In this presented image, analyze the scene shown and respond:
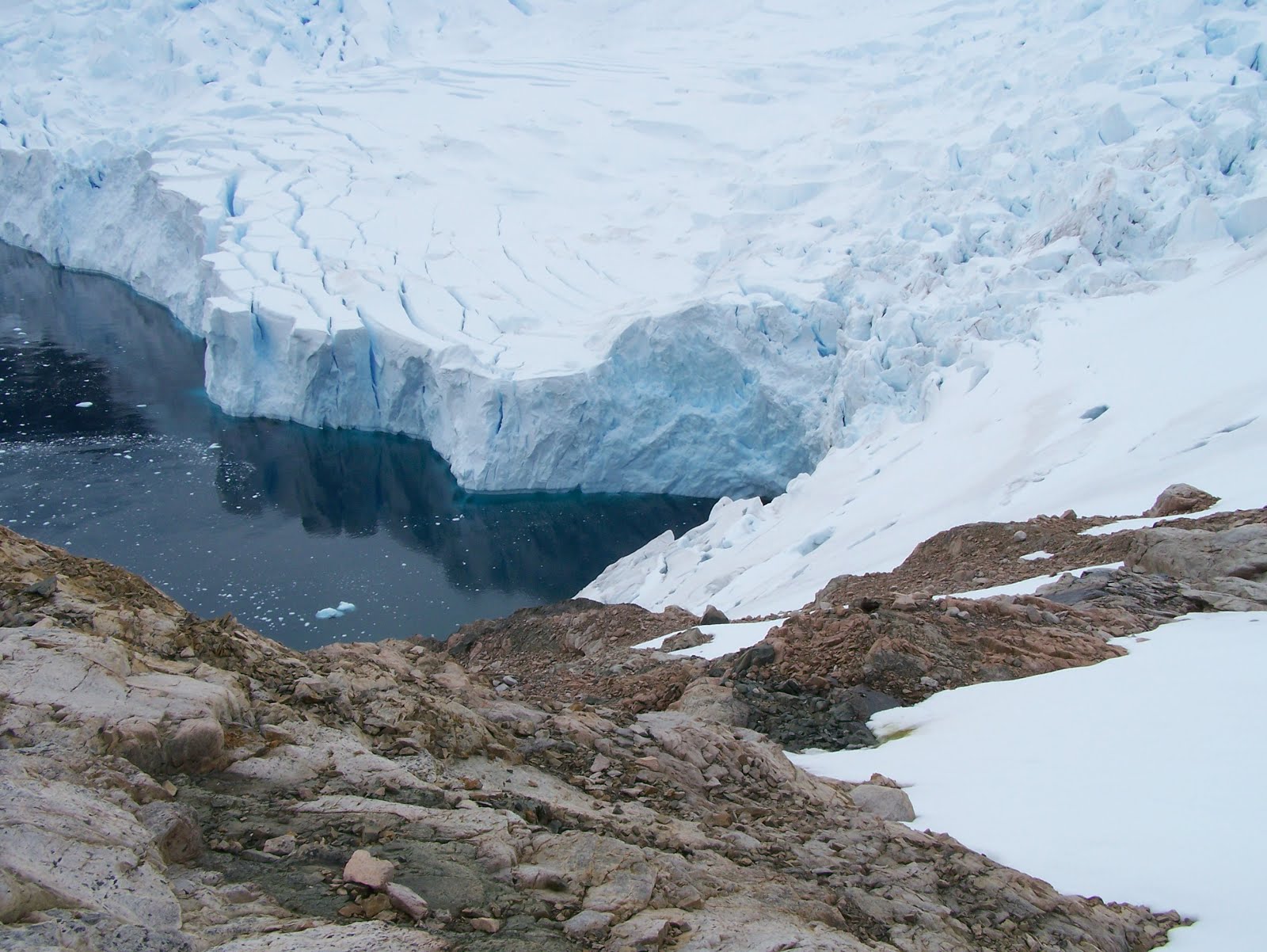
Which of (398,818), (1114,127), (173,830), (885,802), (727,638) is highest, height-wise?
(1114,127)

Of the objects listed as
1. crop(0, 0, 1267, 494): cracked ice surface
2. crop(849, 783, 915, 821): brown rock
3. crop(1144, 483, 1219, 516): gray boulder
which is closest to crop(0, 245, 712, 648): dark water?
crop(0, 0, 1267, 494): cracked ice surface

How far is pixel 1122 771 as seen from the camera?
366 cm

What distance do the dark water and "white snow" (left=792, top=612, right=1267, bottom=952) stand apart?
12.2 meters

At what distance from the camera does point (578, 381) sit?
19750mm

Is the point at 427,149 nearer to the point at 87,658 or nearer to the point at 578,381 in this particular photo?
the point at 578,381

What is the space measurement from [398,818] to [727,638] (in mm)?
4153

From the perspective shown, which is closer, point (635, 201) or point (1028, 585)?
point (1028, 585)

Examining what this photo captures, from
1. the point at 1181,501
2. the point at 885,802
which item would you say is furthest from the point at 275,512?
the point at 885,802

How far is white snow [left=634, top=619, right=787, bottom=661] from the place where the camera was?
626 cm

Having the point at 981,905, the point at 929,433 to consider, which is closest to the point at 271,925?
the point at 981,905

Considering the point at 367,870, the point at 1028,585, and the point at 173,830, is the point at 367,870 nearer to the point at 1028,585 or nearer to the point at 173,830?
the point at 173,830

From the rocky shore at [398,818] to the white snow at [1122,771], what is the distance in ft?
0.58

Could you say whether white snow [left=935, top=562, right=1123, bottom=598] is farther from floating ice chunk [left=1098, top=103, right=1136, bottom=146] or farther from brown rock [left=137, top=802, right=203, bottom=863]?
floating ice chunk [left=1098, top=103, right=1136, bottom=146]

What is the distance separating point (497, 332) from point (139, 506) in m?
8.03
